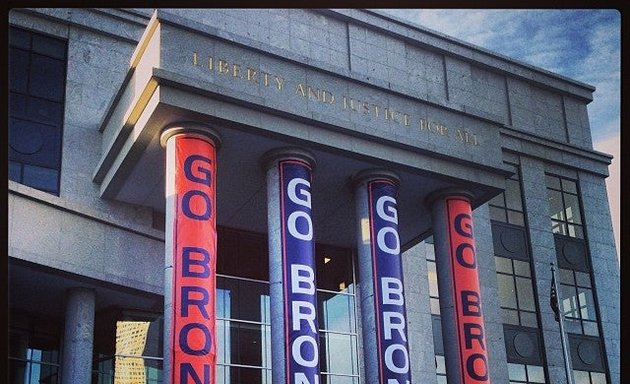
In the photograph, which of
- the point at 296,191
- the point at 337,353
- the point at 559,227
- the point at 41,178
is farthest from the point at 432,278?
the point at 41,178

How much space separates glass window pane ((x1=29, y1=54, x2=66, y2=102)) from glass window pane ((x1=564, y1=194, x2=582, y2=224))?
83.1 feet

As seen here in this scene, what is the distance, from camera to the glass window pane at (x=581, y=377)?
36281 mm

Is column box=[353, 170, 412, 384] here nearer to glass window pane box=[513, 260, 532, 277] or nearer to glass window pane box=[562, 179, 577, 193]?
glass window pane box=[513, 260, 532, 277]

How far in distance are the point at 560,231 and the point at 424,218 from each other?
1246 centimetres

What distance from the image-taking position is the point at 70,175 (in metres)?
26.8

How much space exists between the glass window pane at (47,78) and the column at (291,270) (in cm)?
852

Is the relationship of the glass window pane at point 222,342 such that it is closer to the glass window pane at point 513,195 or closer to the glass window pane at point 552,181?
the glass window pane at point 513,195

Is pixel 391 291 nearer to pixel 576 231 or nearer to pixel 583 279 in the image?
pixel 583 279

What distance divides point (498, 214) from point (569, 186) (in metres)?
5.79

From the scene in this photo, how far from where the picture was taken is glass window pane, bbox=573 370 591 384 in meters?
36.3

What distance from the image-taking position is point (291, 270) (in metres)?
22.8

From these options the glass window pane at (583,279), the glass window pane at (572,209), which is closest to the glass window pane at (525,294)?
the glass window pane at (583,279)

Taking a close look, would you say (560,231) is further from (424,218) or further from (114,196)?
(114,196)
